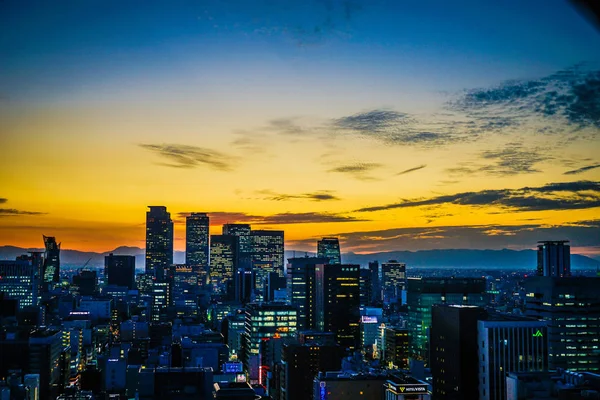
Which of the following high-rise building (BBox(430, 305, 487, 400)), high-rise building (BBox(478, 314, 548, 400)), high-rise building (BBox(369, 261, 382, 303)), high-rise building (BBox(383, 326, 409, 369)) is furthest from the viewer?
high-rise building (BBox(369, 261, 382, 303))

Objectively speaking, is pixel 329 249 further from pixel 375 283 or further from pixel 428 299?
pixel 428 299

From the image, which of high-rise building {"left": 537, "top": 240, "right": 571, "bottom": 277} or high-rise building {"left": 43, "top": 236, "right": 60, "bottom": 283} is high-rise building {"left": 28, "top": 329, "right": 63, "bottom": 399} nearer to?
high-rise building {"left": 537, "top": 240, "right": 571, "bottom": 277}

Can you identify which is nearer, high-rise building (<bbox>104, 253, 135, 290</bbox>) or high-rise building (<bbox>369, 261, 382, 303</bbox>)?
high-rise building (<bbox>369, 261, 382, 303</bbox>)

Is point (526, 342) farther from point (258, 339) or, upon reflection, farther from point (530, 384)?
point (258, 339)

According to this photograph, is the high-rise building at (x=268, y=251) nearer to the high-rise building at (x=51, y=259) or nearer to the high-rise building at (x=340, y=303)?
the high-rise building at (x=51, y=259)

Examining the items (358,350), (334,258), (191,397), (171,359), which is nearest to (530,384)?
(191,397)

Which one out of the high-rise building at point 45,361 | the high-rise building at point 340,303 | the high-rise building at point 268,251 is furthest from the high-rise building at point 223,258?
the high-rise building at point 45,361

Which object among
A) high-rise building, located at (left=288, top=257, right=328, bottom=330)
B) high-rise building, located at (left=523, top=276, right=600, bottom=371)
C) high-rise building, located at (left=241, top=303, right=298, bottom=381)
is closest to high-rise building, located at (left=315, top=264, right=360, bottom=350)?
high-rise building, located at (left=288, top=257, right=328, bottom=330)
